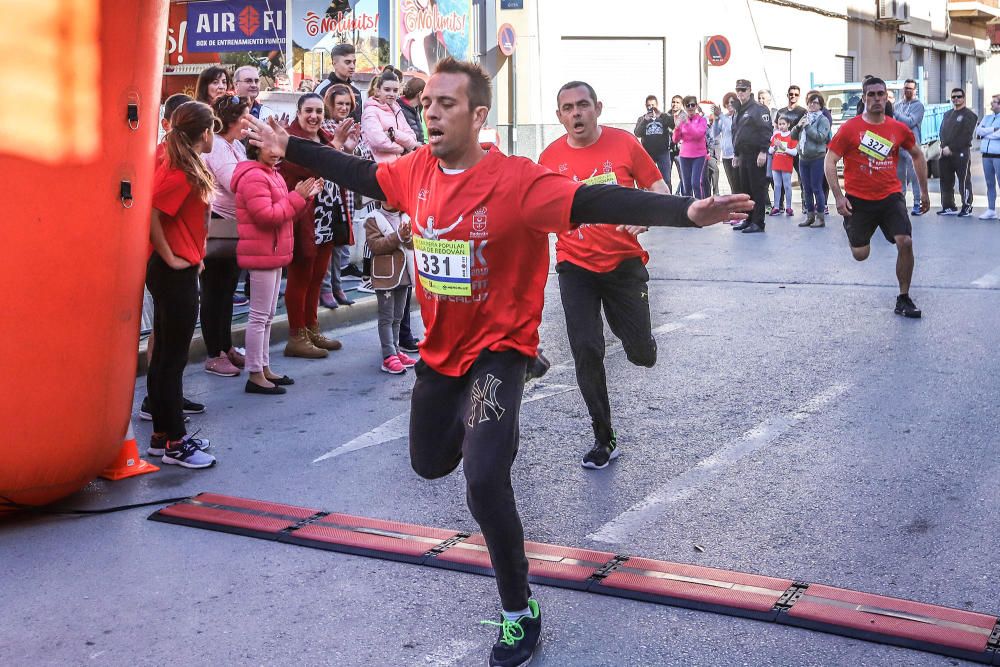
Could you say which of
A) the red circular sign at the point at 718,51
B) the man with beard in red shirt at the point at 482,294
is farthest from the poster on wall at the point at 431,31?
the man with beard in red shirt at the point at 482,294

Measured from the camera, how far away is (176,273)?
5.95 meters

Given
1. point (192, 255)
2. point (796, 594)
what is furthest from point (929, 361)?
point (192, 255)

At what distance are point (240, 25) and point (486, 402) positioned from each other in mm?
13226

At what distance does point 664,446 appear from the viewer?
6.20m

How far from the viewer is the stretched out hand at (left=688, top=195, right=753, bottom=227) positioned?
3.33m

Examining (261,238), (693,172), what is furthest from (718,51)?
(261,238)

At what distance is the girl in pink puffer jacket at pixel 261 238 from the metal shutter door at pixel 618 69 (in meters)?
19.9

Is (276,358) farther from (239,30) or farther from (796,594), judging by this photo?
(239,30)

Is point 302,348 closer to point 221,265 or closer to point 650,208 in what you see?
point 221,265

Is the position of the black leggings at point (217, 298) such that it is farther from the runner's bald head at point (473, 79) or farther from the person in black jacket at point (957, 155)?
the person in black jacket at point (957, 155)

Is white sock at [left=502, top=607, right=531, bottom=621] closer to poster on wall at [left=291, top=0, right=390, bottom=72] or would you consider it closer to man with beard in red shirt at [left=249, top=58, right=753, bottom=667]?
man with beard in red shirt at [left=249, top=58, right=753, bottom=667]

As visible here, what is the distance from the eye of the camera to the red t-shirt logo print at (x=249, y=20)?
15.6m

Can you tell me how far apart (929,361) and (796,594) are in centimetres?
437

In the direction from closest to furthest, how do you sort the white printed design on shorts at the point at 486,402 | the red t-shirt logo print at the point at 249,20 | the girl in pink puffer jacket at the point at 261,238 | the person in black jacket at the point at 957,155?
the white printed design on shorts at the point at 486,402 < the girl in pink puffer jacket at the point at 261,238 < the red t-shirt logo print at the point at 249,20 < the person in black jacket at the point at 957,155
